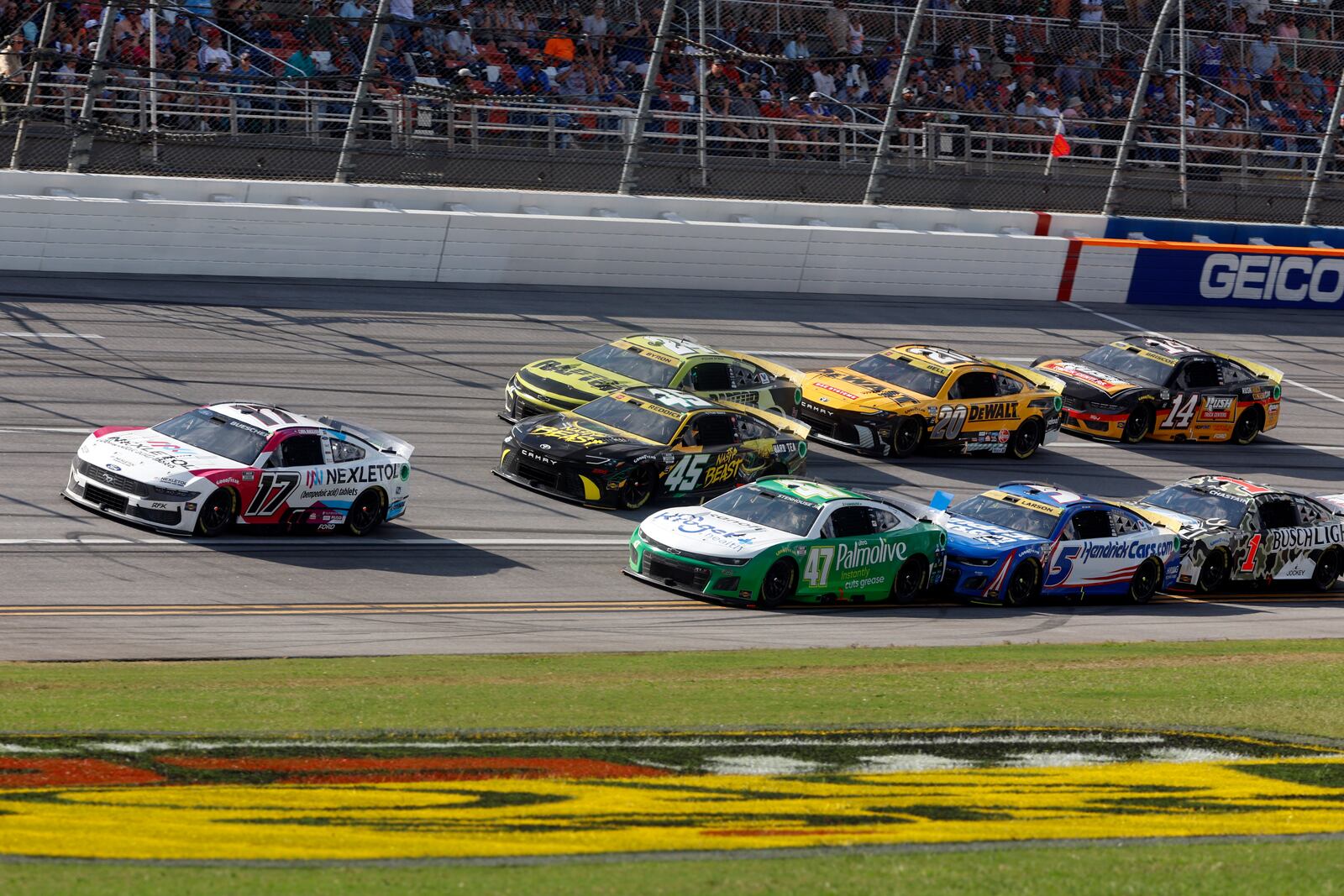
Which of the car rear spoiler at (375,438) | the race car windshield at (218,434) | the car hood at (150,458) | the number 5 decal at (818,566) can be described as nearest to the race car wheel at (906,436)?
the number 5 decal at (818,566)

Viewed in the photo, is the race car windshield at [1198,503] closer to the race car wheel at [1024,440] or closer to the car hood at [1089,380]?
the race car wheel at [1024,440]

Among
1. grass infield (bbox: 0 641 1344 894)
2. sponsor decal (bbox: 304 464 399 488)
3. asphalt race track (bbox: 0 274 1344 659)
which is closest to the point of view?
grass infield (bbox: 0 641 1344 894)

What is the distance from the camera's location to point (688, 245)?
2969cm

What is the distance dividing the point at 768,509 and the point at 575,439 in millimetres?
2843

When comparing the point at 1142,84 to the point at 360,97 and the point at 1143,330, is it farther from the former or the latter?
the point at 360,97

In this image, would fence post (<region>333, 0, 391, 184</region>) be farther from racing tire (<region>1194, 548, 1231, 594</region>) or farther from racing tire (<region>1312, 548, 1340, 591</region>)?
racing tire (<region>1312, 548, 1340, 591</region>)

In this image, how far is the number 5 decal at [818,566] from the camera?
58.6 ft

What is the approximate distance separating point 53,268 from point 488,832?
18.9 m

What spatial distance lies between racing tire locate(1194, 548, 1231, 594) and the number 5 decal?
5.00 meters

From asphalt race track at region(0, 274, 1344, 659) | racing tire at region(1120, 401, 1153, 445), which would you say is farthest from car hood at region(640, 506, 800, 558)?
racing tire at region(1120, 401, 1153, 445)

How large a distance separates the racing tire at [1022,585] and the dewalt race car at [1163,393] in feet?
24.9

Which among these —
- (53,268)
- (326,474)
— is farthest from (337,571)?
(53,268)

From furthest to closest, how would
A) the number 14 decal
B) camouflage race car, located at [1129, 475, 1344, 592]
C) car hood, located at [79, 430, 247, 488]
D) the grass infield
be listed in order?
the number 14 decal → camouflage race car, located at [1129, 475, 1344, 592] → car hood, located at [79, 430, 247, 488] → the grass infield

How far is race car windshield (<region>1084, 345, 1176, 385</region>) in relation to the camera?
26500 mm
